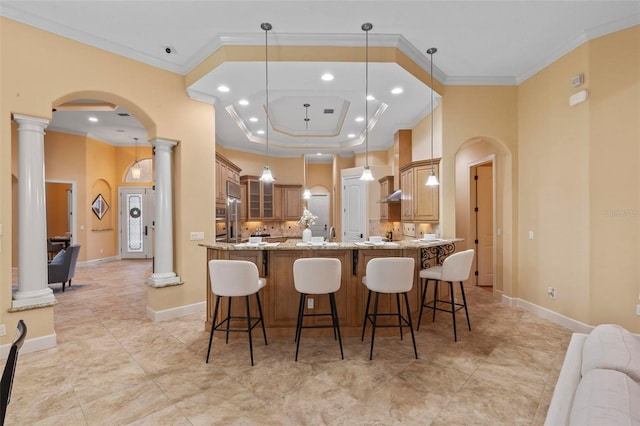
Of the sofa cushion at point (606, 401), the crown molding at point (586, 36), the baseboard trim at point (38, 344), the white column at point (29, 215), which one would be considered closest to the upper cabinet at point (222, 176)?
the white column at point (29, 215)

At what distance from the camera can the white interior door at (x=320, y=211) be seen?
10852mm

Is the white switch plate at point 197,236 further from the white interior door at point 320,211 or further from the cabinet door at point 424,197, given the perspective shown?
the white interior door at point 320,211

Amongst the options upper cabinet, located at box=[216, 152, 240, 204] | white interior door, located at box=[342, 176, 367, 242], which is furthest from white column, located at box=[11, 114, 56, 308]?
white interior door, located at box=[342, 176, 367, 242]

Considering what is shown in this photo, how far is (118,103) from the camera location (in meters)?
4.08

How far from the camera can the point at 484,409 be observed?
2.25 metres

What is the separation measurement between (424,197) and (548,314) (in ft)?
7.79

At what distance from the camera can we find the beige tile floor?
7.18 feet

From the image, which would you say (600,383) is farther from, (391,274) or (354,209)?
(354,209)

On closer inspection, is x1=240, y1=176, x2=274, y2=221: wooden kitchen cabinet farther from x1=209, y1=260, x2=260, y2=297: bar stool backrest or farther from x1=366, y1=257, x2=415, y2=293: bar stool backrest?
x1=366, y1=257, x2=415, y2=293: bar stool backrest

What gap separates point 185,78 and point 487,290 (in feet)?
21.0

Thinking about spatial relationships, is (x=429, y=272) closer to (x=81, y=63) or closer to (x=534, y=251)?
(x=534, y=251)

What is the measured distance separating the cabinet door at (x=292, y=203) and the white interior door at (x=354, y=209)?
4.57 feet

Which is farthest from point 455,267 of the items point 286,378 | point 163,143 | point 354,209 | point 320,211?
point 320,211

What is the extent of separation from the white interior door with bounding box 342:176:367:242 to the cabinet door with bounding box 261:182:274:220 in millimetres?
2107
